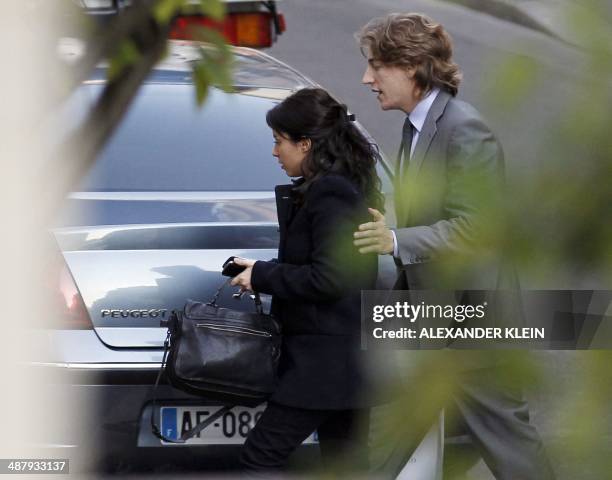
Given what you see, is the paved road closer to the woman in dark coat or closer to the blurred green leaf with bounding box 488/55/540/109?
the blurred green leaf with bounding box 488/55/540/109

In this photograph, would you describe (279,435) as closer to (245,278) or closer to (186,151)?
(245,278)

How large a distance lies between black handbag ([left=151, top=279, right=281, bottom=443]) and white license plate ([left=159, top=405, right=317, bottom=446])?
0.23 meters

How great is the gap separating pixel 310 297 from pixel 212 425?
2.08 ft

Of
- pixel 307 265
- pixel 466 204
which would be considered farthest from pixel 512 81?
pixel 307 265

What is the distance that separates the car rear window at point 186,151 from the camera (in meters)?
3.96

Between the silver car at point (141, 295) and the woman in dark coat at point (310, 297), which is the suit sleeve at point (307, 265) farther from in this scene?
the silver car at point (141, 295)

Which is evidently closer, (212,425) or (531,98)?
(531,98)

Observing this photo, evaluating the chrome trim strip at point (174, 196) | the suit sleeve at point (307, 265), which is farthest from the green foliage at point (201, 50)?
the chrome trim strip at point (174, 196)

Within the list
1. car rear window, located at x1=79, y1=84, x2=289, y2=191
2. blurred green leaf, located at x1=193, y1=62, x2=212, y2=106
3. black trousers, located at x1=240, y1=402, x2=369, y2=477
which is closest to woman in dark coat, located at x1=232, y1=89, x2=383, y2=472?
black trousers, located at x1=240, y1=402, x2=369, y2=477

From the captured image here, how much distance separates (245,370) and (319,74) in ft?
41.7

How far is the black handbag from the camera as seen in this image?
3.32 m

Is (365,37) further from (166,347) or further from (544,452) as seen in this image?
(544,452)

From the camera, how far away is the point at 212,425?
3.60 meters

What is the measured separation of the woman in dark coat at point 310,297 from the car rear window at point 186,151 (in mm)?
569
